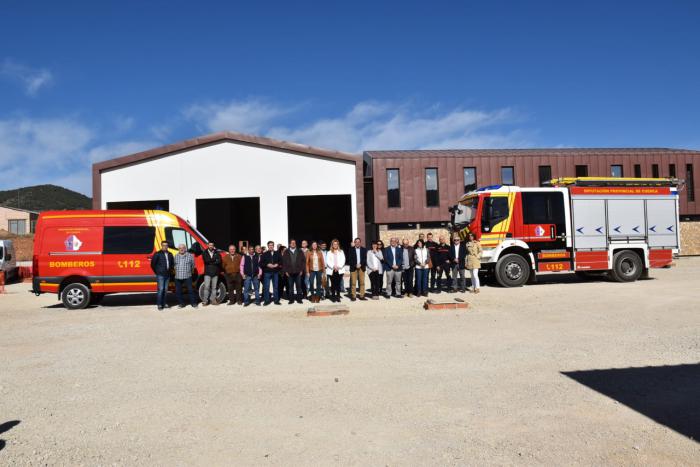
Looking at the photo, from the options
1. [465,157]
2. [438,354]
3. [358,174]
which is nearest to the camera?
[438,354]

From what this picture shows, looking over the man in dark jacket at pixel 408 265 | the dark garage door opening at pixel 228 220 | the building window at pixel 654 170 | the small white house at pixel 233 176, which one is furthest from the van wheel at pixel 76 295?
the building window at pixel 654 170

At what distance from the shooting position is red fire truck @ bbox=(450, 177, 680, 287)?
13.5 meters

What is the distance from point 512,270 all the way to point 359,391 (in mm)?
10110

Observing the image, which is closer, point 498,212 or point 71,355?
point 71,355

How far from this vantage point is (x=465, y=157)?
2577cm

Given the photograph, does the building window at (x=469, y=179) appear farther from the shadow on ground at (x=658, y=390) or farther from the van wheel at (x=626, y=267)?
the shadow on ground at (x=658, y=390)

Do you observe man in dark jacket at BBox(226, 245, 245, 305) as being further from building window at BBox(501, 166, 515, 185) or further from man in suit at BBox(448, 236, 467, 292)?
building window at BBox(501, 166, 515, 185)

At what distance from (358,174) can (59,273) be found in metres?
12.5

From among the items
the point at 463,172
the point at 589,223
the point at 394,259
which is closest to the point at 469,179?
the point at 463,172

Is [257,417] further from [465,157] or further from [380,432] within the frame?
[465,157]

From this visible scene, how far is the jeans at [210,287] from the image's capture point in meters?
11.4

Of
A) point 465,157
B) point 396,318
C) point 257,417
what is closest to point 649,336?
point 396,318

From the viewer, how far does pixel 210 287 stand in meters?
11.6

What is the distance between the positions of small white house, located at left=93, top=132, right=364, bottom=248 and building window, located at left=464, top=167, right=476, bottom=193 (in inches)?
309
